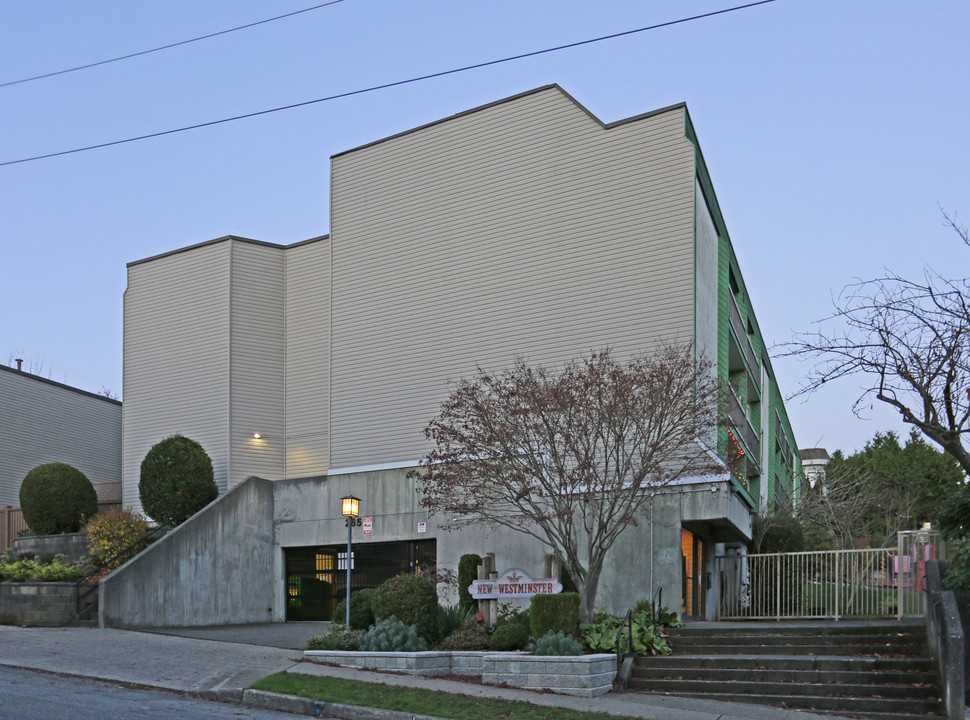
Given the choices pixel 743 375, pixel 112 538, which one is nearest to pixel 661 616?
pixel 743 375

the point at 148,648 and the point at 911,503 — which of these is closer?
the point at 148,648

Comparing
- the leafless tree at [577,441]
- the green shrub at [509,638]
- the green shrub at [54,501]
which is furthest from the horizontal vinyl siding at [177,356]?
the green shrub at [509,638]

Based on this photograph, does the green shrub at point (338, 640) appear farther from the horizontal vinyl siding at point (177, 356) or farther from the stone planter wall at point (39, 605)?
the horizontal vinyl siding at point (177, 356)

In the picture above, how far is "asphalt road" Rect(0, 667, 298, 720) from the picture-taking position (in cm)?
1254

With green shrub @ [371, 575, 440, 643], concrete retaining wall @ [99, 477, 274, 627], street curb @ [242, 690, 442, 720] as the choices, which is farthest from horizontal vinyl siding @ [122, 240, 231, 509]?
street curb @ [242, 690, 442, 720]

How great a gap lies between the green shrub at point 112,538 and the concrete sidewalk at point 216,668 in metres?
3.65

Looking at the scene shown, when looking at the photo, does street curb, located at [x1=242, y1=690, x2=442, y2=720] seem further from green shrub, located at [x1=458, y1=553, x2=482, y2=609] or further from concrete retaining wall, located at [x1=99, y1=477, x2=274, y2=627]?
concrete retaining wall, located at [x1=99, y1=477, x2=274, y2=627]

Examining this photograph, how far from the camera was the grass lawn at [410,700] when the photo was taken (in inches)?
551

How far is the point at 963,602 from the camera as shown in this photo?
51.6ft

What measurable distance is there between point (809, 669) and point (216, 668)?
944cm

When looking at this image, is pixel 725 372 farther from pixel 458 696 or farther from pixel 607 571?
pixel 458 696

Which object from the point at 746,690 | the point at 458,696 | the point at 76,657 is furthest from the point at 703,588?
the point at 76,657

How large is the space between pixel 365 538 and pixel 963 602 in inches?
588

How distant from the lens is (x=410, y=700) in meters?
14.9
